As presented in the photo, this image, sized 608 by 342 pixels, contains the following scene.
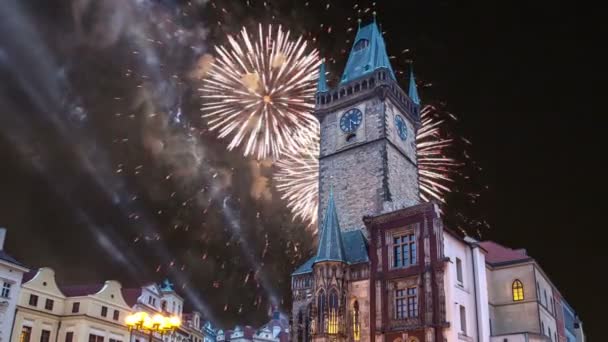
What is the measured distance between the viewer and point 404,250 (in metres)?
49.3

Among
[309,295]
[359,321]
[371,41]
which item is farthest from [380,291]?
[371,41]

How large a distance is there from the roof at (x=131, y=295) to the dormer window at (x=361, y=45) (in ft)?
121

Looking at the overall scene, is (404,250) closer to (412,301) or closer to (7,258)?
(412,301)

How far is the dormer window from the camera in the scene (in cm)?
6819

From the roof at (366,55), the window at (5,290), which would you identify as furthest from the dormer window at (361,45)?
the window at (5,290)

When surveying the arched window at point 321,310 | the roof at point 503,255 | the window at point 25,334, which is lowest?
the window at point 25,334

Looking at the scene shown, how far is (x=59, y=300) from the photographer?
60.3 meters

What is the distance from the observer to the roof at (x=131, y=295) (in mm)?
68562

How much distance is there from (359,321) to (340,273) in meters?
4.05

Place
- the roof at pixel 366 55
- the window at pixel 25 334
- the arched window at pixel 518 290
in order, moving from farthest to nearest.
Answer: the roof at pixel 366 55
the arched window at pixel 518 290
the window at pixel 25 334

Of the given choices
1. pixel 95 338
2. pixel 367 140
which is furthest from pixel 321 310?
pixel 95 338

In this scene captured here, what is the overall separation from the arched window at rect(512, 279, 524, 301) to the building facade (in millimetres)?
91

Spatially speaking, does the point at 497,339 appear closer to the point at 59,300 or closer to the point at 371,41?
the point at 371,41

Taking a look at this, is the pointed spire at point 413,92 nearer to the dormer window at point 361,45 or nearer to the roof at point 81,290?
the dormer window at point 361,45
